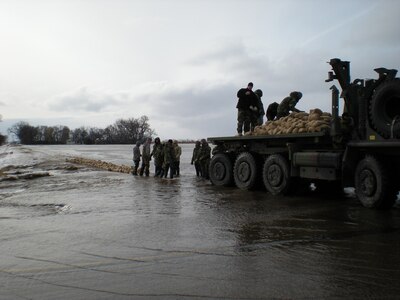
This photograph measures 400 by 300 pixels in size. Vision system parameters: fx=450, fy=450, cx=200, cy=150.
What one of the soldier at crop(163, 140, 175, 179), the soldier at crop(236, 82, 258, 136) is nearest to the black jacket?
the soldier at crop(236, 82, 258, 136)

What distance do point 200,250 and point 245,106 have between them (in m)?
8.77

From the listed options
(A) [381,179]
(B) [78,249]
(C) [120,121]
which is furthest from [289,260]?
(C) [120,121]

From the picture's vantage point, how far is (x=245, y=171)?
515 inches

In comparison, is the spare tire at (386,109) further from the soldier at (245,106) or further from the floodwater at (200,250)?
the soldier at (245,106)

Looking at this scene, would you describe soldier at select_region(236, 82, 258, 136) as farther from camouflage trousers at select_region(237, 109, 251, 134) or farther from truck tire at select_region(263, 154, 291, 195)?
truck tire at select_region(263, 154, 291, 195)

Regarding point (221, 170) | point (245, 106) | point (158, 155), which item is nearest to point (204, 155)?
point (158, 155)

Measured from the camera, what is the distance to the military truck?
8.51 m

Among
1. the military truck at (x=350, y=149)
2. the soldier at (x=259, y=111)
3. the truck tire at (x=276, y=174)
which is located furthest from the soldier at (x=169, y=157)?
the truck tire at (x=276, y=174)

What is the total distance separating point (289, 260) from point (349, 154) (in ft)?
15.9

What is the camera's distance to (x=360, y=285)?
14.0 feet

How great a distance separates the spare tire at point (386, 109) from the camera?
843cm

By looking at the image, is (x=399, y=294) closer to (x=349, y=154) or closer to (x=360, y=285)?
(x=360, y=285)

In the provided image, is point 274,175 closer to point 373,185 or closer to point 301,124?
point 301,124

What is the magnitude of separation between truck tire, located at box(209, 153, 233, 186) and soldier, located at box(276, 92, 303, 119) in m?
2.28
